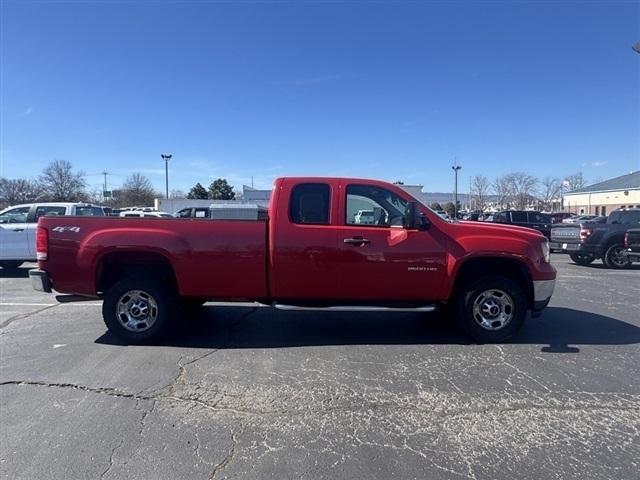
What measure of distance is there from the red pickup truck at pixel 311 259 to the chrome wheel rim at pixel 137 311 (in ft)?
0.04

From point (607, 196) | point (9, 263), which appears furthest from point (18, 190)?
point (607, 196)

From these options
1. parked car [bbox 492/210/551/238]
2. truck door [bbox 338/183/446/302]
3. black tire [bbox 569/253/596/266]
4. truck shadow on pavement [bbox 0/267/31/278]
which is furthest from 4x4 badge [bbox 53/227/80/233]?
parked car [bbox 492/210/551/238]

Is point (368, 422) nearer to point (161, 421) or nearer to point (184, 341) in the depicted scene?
point (161, 421)

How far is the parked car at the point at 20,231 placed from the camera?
12.1 metres

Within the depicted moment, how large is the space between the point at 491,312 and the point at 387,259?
5.07ft

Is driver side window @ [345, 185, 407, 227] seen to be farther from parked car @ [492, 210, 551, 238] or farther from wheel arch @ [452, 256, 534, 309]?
parked car @ [492, 210, 551, 238]

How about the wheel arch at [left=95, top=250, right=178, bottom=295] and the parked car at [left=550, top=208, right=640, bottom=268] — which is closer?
the wheel arch at [left=95, top=250, right=178, bottom=295]

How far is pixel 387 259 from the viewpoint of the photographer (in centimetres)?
546

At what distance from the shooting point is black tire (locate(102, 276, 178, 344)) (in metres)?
5.60

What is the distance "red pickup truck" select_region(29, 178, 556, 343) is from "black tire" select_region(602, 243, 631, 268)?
11.0 metres

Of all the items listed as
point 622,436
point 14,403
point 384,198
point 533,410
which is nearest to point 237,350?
point 14,403

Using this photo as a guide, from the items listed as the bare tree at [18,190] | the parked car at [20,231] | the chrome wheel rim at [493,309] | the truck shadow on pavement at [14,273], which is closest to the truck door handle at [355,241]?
the chrome wheel rim at [493,309]

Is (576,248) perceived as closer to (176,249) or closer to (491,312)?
(491,312)

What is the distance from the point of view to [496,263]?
5.77 m
